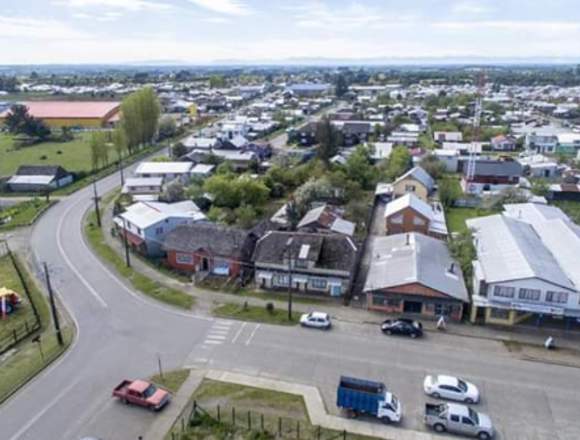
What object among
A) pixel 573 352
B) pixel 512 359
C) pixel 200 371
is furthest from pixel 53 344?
pixel 573 352

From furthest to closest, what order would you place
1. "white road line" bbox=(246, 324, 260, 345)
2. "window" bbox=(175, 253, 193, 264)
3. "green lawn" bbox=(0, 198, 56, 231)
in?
"green lawn" bbox=(0, 198, 56, 231) < "window" bbox=(175, 253, 193, 264) < "white road line" bbox=(246, 324, 260, 345)

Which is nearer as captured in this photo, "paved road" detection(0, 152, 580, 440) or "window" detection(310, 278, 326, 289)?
"paved road" detection(0, 152, 580, 440)

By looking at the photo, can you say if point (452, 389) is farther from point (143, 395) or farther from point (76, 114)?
point (76, 114)

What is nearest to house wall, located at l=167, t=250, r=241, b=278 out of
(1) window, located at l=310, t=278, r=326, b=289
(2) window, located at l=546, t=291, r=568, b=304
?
(1) window, located at l=310, t=278, r=326, b=289

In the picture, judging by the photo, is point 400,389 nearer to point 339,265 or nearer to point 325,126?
point 339,265

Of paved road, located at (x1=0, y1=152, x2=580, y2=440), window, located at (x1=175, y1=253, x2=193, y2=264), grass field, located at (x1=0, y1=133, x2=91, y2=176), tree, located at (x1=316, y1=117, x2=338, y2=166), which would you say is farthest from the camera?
grass field, located at (x1=0, y1=133, x2=91, y2=176)

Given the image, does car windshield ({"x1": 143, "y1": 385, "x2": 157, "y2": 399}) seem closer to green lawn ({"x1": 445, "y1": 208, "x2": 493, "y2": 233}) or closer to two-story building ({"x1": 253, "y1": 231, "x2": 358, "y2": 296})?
two-story building ({"x1": 253, "y1": 231, "x2": 358, "y2": 296})

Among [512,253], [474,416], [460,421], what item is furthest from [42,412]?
[512,253]

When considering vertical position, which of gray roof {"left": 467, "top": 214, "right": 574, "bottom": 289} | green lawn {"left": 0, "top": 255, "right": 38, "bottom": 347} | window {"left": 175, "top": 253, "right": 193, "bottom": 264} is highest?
gray roof {"left": 467, "top": 214, "right": 574, "bottom": 289}
